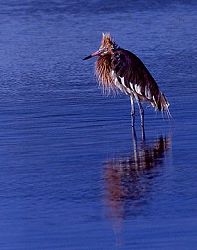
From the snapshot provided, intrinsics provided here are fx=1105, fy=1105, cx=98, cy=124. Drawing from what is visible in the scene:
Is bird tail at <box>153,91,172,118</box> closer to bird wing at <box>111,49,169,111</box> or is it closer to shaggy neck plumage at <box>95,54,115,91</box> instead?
bird wing at <box>111,49,169,111</box>

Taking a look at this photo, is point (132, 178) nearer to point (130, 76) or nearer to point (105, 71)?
point (130, 76)

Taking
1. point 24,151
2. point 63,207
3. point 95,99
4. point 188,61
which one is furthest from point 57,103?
point 63,207

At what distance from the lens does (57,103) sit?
17.1 meters

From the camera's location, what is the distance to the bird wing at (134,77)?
15.7 m

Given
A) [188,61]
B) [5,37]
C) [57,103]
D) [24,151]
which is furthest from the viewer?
[5,37]

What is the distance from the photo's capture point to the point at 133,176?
12125 mm

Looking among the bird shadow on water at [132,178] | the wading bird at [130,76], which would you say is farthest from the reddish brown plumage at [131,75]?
the bird shadow on water at [132,178]

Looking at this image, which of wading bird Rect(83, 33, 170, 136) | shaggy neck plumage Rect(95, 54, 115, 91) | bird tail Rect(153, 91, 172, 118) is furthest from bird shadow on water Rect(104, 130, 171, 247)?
shaggy neck plumage Rect(95, 54, 115, 91)

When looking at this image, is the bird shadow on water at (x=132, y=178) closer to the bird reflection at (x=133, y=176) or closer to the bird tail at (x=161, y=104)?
the bird reflection at (x=133, y=176)

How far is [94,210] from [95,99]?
686 centimetres

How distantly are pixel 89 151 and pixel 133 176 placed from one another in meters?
1.55

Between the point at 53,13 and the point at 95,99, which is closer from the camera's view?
the point at 95,99

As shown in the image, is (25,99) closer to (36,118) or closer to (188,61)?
(36,118)

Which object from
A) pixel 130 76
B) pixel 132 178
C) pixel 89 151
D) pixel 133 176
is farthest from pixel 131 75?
pixel 132 178
